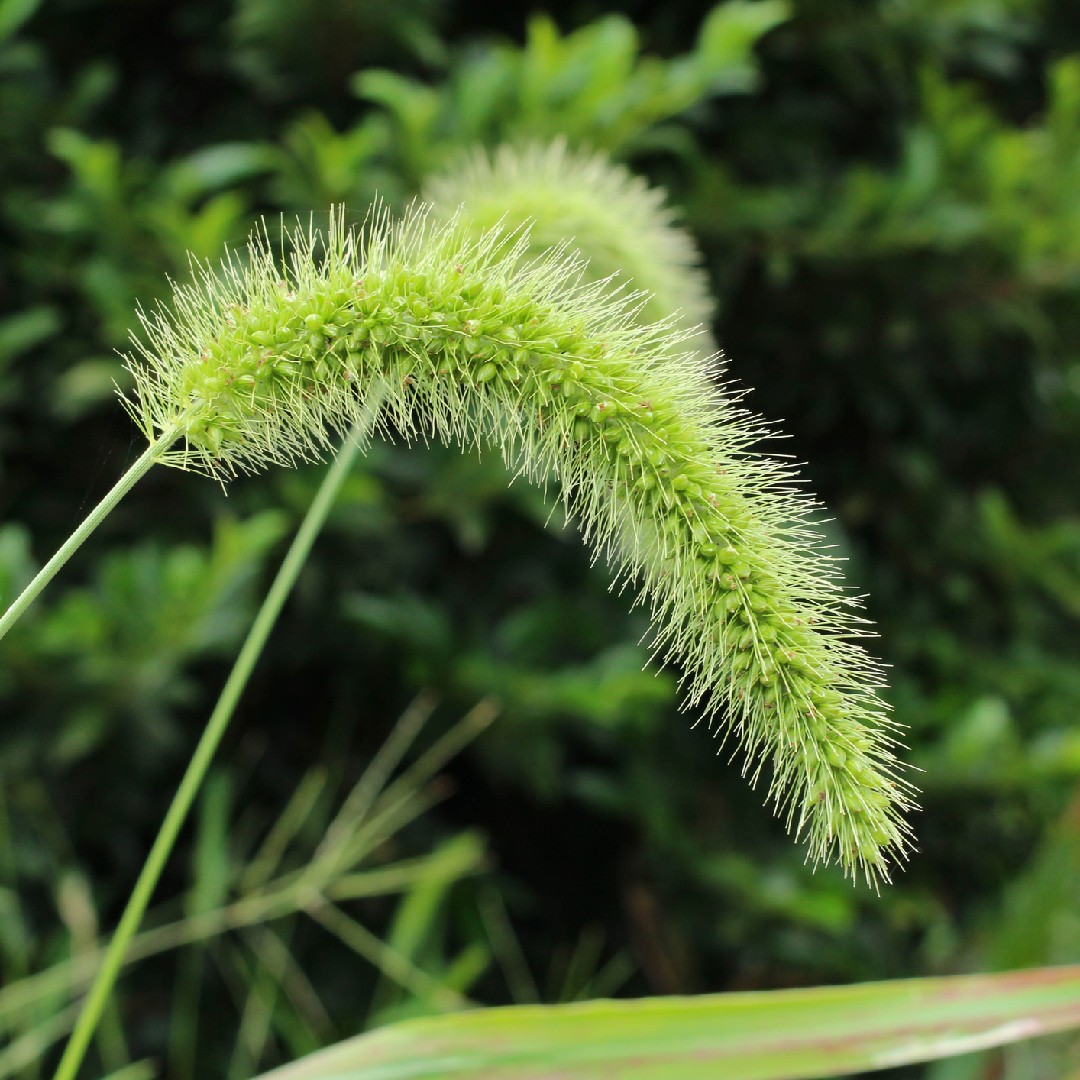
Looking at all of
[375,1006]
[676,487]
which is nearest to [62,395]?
[375,1006]

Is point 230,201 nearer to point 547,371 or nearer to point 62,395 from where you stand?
point 62,395

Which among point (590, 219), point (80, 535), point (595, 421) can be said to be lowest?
point (80, 535)

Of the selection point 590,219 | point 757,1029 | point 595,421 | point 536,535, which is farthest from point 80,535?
point 536,535

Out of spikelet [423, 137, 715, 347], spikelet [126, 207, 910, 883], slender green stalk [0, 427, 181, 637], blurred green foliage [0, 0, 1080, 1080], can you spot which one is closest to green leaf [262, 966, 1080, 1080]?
spikelet [126, 207, 910, 883]

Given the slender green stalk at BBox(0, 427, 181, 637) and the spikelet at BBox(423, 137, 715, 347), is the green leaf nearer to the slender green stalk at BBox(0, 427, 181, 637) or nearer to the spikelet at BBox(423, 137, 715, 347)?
the slender green stalk at BBox(0, 427, 181, 637)

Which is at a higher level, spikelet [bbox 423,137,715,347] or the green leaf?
spikelet [bbox 423,137,715,347]

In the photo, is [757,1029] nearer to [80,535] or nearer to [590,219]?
[80,535]

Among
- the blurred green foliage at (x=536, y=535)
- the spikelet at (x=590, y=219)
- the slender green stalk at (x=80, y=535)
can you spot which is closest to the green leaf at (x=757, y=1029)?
the slender green stalk at (x=80, y=535)
